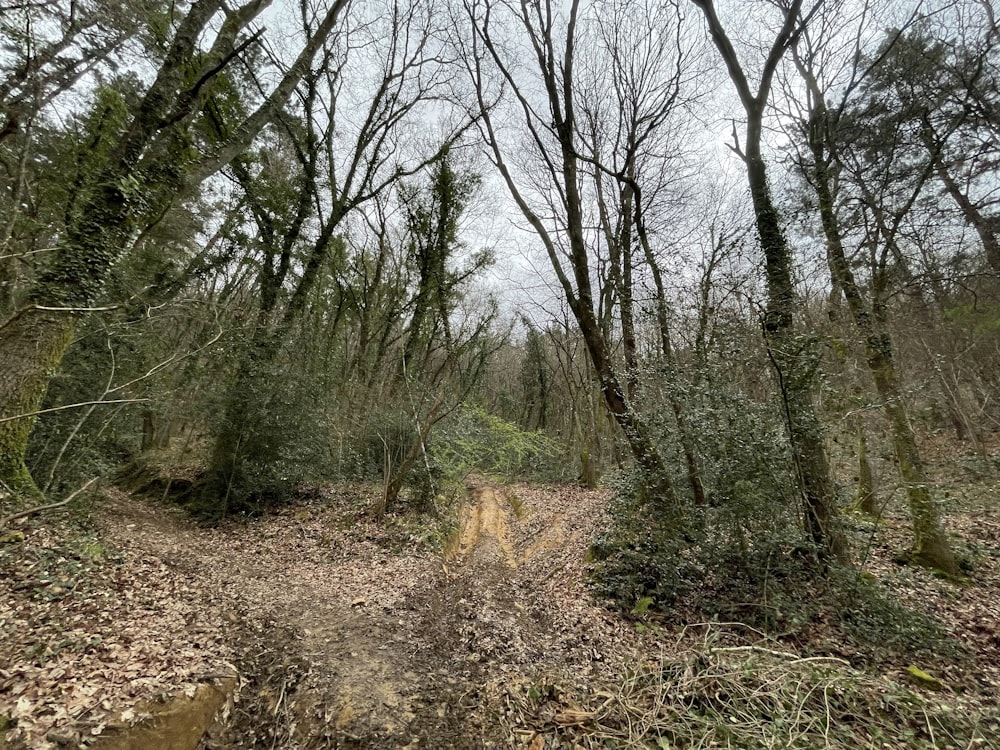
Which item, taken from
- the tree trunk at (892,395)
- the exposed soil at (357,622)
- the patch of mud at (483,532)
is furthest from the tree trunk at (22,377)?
the tree trunk at (892,395)

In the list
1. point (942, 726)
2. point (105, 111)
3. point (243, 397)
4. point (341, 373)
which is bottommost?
point (942, 726)

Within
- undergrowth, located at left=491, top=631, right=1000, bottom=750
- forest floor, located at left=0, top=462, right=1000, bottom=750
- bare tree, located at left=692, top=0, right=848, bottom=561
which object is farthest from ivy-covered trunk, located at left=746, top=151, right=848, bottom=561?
undergrowth, located at left=491, top=631, right=1000, bottom=750

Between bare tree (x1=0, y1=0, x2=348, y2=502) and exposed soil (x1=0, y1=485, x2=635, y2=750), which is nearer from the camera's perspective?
exposed soil (x1=0, y1=485, x2=635, y2=750)

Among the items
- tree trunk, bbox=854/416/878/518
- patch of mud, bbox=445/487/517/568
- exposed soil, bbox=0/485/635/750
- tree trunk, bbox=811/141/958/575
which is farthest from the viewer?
patch of mud, bbox=445/487/517/568

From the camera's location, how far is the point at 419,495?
8.34 metres

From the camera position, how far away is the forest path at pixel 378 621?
2.86 metres

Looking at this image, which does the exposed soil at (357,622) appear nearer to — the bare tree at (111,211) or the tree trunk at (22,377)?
the tree trunk at (22,377)

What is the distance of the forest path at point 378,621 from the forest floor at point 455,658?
2 centimetres

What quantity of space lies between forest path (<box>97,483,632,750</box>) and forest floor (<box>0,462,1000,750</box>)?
0.08ft

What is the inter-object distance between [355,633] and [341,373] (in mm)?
10394

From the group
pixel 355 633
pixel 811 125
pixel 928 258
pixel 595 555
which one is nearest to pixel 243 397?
pixel 355 633

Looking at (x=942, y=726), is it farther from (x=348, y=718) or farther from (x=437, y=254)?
(x=437, y=254)

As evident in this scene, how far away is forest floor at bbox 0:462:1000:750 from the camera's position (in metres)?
2.48

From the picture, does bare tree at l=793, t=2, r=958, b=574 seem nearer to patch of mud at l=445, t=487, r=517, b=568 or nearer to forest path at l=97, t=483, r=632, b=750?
forest path at l=97, t=483, r=632, b=750
